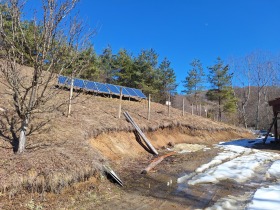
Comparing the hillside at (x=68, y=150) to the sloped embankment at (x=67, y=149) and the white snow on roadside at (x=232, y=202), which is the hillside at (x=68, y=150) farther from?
the white snow on roadside at (x=232, y=202)

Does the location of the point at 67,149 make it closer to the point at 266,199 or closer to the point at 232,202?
the point at 232,202

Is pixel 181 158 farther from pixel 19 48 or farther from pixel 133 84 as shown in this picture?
pixel 133 84

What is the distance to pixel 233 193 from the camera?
5547 mm

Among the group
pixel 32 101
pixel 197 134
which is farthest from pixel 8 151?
pixel 197 134

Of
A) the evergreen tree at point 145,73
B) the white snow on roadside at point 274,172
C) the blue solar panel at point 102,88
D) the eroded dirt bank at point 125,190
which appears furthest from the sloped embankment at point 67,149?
the evergreen tree at point 145,73

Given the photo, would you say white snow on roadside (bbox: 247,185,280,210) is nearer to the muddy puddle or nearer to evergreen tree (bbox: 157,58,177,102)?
the muddy puddle

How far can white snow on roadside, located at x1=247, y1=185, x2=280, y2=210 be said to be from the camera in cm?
450

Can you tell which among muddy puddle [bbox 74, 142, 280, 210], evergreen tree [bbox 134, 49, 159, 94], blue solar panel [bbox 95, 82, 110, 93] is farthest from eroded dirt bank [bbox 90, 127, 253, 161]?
evergreen tree [bbox 134, 49, 159, 94]

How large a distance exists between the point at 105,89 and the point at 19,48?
536 inches

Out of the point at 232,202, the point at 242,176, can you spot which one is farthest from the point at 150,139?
the point at 232,202

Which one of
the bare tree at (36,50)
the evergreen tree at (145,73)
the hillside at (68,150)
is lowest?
the hillside at (68,150)

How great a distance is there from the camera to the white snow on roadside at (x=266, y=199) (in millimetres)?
4496

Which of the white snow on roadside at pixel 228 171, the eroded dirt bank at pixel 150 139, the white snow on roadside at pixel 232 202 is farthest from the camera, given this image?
the eroded dirt bank at pixel 150 139

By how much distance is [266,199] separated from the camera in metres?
4.90
